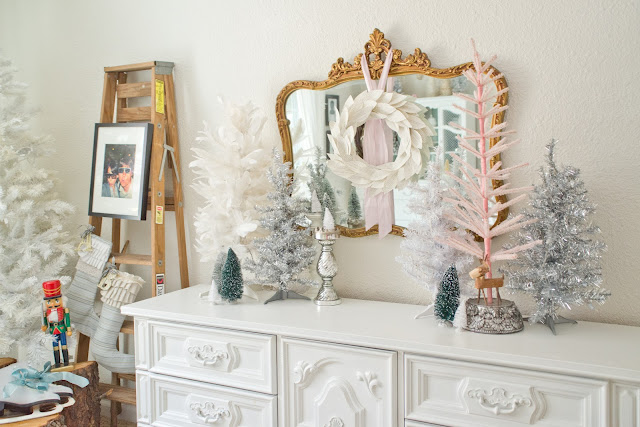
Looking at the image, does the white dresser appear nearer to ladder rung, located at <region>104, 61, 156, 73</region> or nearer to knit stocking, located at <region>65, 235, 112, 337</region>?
knit stocking, located at <region>65, 235, 112, 337</region>

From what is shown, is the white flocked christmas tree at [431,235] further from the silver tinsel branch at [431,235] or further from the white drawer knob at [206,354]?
the white drawer knob at [206,354]

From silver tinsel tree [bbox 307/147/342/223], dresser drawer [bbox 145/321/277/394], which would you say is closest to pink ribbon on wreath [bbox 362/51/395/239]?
silver tinsel tree [bbox 307/147/342/223]

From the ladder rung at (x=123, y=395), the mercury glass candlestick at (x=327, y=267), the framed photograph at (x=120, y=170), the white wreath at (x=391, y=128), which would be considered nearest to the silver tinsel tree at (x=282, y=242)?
the mercury glass candlestick at (x=327, y=267)

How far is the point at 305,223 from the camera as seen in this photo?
2285 millimetres

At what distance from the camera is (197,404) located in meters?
2.10

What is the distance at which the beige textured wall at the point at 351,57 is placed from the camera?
1.89 metres

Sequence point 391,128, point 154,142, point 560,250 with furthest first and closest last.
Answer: point 154,142 → point 391,128 → point 560,250

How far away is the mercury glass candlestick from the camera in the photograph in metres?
2.18

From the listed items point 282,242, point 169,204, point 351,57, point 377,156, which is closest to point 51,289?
point 169,204

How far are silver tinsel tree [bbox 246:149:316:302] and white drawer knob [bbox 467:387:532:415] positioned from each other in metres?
0.85

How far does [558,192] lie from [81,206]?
2.39 meters

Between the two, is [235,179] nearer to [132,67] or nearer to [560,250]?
[132,67]

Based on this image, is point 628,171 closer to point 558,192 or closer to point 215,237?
point 558,192

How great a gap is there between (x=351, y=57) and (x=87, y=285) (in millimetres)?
1663
